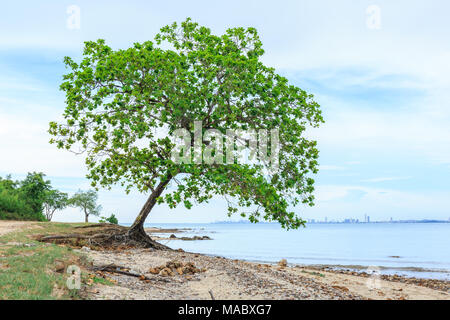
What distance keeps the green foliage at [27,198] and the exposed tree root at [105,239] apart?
19.6 metres

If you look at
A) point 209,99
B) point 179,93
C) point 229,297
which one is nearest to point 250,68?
point 209,99

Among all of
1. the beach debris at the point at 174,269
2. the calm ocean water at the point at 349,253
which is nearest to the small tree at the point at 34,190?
the calm ocean water at the point at 349,253

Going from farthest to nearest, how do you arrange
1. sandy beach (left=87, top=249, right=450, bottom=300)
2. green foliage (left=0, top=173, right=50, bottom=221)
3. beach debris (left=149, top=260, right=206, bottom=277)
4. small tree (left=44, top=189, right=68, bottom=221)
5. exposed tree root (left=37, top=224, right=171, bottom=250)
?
small tree (left=44, top=189, right=68, bottom=221) → green foliage (left=0, top=173, right=50, bottom=221) → exposed tree root (left=37, top=224, right=171, bottom=250) → beach debris (left=149, top=260, right=206, bottom=277) → sandy beach (left=87, top=249, right=450, bottom=300)

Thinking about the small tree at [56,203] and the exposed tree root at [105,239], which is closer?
the exposed tree root at [105,239]

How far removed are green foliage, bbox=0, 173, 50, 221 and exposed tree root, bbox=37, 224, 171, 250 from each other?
64.3 ft

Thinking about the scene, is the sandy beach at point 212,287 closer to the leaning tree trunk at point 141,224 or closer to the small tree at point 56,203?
the leaning tree trunk at point 141,224

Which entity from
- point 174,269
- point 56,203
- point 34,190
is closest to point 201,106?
point 174,269

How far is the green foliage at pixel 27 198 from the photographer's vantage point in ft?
131

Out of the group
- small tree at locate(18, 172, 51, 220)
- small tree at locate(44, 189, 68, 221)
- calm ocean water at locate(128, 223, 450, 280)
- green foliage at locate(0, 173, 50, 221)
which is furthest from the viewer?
small tree at locate(44, 189, 68, 221)

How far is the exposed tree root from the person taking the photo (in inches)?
850

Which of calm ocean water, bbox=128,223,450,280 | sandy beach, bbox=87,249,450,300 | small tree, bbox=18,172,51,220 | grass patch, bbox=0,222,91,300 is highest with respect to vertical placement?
small tree, bbox=18,172,51,220

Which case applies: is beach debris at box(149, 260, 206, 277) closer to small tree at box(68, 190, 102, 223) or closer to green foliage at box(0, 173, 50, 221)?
green foliage at box(0, 173, 50, 221)

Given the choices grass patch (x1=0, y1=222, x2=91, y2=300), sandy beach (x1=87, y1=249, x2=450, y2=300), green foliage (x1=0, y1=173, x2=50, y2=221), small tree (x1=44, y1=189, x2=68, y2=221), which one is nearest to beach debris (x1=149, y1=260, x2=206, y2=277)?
sandy beach (x1=87, y1=249, x2=450, y2=300)
